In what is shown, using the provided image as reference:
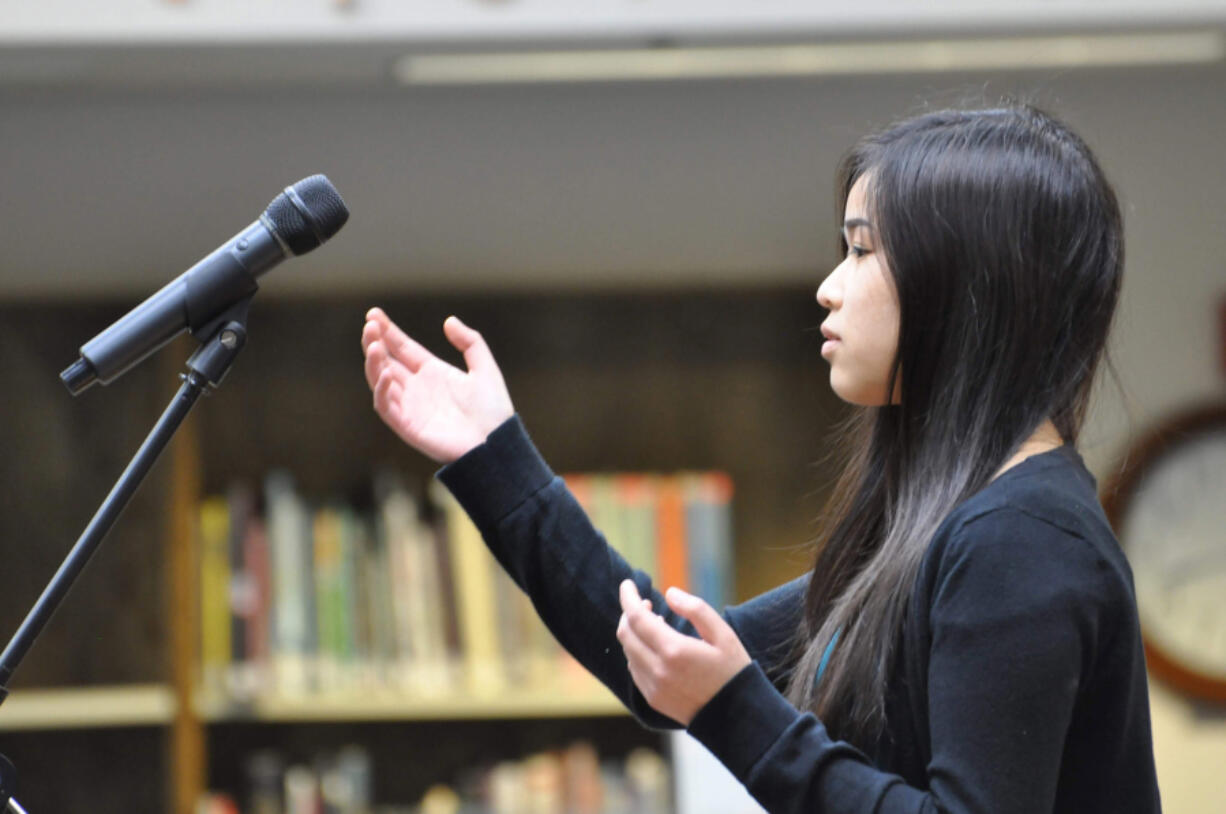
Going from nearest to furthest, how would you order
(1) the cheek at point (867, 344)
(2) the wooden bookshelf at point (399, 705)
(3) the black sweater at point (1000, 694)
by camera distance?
(3) the black sweater at point (1000, 694) → (1) the cheek at point (867, 344) → (2) the wooden bookshelf at point (399, 705)

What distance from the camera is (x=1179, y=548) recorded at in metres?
2.26

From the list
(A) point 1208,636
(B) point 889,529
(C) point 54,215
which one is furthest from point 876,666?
(C) point 54,215

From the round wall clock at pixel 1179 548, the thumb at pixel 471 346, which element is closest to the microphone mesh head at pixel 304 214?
the thumb at pixel 471 346

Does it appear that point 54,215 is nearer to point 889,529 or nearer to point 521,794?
point 521,794

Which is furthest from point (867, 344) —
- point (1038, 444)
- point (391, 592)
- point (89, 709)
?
point (89, 709)

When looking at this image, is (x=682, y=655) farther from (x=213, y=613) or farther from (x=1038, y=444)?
(x=213, y=613)

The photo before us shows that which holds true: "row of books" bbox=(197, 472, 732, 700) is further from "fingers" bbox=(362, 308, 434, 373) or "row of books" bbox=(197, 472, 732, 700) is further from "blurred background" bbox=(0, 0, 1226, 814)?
"fingers" bbox=(362, 308, 434, 373)

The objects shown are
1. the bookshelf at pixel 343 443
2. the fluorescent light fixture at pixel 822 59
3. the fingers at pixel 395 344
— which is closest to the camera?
the fingers at pixel 395 344

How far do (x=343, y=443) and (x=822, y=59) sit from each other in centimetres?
102

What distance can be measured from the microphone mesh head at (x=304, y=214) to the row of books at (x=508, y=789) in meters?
1.49

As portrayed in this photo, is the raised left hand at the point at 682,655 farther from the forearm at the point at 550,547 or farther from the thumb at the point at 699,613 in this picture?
the forearm at the point at 550,547

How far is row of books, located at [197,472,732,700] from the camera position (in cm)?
221

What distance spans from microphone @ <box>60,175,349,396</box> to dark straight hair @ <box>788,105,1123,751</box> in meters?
0.38

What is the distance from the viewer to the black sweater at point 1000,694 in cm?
78
